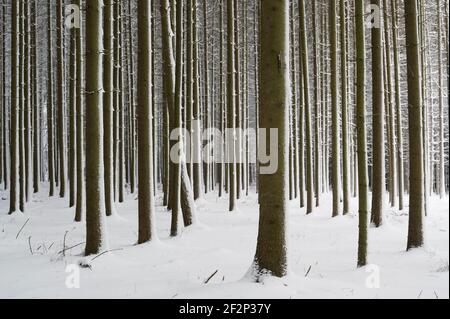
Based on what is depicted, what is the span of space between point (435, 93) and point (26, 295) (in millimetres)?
24944

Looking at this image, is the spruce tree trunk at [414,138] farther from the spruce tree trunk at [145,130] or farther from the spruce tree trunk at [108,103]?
the spruce tree trunk at [108,103]

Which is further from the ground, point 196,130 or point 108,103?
point 108,103

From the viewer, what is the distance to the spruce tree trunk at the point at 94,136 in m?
7.32

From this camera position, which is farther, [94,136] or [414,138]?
[414,138]

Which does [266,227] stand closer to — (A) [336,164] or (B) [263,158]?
(B) [263,158]

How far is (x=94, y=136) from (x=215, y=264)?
304 cm

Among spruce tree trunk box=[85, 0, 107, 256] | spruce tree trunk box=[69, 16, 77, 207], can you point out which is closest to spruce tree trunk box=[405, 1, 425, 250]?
spruce tree trunk box=[85, 0, 107, 256]

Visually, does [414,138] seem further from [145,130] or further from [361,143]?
[145,130]

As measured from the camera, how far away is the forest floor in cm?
518

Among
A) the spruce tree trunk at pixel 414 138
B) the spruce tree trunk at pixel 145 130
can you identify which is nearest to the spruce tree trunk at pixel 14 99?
the spruce tree trunk at pixel 145 130

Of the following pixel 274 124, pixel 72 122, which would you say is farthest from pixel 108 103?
pixel 274 124

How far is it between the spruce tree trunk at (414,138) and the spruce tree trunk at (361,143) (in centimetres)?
140

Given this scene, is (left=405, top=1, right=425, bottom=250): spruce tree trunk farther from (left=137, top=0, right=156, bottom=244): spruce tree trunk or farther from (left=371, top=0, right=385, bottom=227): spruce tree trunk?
(left=137, top=0, right=156, bottom=244): spruce tree trunk

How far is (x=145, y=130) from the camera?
8.35 m
